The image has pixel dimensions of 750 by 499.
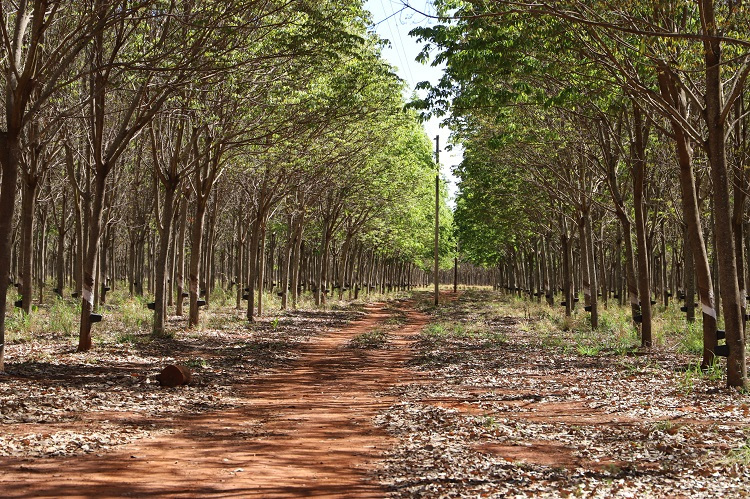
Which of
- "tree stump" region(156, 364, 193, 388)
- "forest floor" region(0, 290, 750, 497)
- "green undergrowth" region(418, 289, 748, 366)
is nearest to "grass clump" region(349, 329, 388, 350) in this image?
"green undergrowth" region(418, 289, 748, 366)

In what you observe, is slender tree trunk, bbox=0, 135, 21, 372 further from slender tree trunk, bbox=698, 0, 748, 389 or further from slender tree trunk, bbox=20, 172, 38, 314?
slender tree trunk, bbox=698, 0, 748, 389

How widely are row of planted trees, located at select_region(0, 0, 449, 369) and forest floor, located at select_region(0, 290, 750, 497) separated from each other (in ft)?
8.03

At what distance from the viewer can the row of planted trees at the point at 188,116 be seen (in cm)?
1149

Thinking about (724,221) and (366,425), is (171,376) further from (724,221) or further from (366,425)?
(724,221)

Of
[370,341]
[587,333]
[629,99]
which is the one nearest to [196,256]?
[370,341]

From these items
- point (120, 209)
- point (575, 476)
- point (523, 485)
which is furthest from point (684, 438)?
point (120, 209)

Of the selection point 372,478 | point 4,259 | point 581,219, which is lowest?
point 372,478

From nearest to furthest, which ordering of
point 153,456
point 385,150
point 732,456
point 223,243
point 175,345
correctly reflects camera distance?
1. point 732,456
2. point 153,456
3. point 175,345
4. point 385,150
5. point 223,243

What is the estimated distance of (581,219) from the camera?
23.1 metres

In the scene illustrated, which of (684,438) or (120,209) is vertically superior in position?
(120,209)

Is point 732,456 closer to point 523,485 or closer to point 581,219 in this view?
point 523,485

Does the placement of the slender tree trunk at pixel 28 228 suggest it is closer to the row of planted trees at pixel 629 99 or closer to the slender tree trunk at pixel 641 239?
the row of planted trees at pixel 629 99

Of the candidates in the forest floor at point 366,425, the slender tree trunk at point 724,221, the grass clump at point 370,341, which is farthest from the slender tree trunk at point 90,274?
the slender tree trunk at point 724,221

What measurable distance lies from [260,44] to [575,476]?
1217 cm
